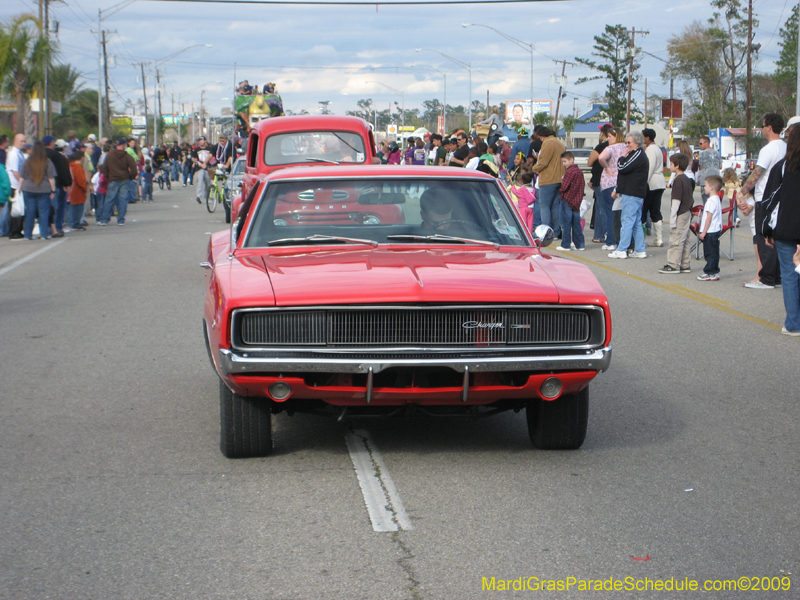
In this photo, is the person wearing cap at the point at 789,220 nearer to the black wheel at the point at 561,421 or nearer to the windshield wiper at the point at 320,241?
the black wheel at the point at 561,421

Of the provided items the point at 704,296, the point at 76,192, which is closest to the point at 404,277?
the point at 704,296

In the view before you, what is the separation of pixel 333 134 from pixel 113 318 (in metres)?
6.25

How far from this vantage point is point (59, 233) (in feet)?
64.5

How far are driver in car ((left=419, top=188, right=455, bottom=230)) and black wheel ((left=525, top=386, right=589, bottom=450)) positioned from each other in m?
1.34

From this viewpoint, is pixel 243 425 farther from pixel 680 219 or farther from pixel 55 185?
pixel 55 185

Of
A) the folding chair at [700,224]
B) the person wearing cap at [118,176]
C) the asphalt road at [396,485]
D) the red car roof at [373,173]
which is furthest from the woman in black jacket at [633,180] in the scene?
the person wearing cap at [118,176]

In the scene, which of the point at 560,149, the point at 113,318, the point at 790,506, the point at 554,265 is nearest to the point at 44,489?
the point at 554,265

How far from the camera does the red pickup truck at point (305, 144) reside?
49.3 feet

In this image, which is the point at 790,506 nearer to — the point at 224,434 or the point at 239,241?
the point at 224,434

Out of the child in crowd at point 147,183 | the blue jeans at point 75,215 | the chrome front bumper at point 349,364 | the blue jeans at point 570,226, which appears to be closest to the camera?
the chrome front bumper at point 349,364

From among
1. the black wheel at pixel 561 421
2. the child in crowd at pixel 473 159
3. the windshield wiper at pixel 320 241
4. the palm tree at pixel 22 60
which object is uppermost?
the palm tree at pixel 22 60

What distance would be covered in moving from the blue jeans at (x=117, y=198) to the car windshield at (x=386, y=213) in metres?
17.1

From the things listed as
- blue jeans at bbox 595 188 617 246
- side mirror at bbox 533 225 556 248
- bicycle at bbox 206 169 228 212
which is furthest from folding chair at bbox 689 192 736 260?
bicycle at bbox 206 169 228 212

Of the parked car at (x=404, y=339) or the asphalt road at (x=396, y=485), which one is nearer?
the asphalt road at (x=396, y=485)
